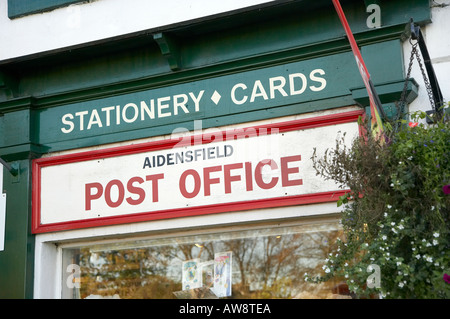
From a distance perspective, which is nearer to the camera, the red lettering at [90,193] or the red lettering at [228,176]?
the red lettering at [228,176]

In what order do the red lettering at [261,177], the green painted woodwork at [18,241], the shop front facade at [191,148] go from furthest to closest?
the green painted woodwork at [18,241], the red lettering at [261,177], the shop front facade at [191,148]

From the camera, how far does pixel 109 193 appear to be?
701 cm

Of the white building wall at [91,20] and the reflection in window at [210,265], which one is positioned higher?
the white building wall at [91,20]

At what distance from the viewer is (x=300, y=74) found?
642cm

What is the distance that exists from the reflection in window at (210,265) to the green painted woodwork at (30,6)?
2.83 metres

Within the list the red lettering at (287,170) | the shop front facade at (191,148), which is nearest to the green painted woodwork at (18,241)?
the shop front facade at (191,148)

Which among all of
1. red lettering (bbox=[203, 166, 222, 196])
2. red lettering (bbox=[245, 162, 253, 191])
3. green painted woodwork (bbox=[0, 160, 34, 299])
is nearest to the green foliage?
red lettering (bbox=[245, 162, 253, 191])

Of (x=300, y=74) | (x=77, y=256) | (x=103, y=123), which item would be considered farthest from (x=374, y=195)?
(x=77, y=256)

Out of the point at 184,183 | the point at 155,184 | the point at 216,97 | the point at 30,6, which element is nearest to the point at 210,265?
the point at 184,183

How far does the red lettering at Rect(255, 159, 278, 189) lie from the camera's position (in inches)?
251

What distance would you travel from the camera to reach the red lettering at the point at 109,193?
22.8 feet

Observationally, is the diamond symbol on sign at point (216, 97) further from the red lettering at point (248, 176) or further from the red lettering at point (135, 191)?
the red lettering at point (135, 191)

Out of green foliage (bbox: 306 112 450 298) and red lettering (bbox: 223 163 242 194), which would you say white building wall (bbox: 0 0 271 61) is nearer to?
red lettering (bbox: 223 163 242 194)

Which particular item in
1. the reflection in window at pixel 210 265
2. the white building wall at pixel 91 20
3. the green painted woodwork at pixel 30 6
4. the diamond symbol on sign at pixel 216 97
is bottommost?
the reflection in window at pixel 210 265
